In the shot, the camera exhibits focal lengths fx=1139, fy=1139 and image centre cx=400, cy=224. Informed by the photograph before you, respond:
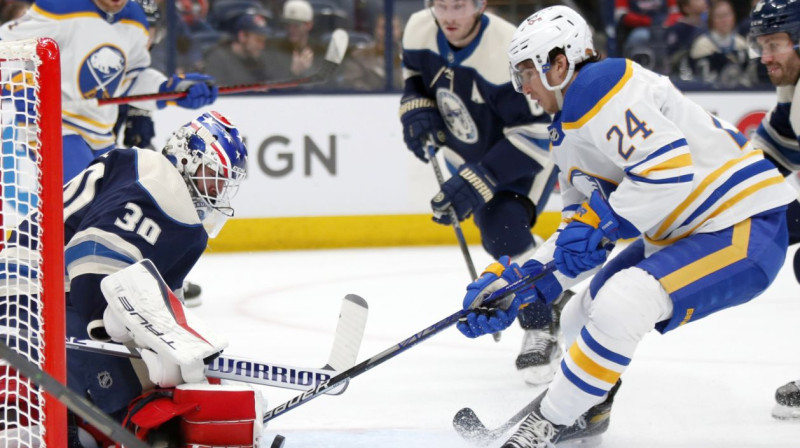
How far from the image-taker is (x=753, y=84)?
19.7 feet

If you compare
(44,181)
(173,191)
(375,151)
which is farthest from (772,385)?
(375,151)

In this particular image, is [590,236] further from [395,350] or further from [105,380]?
[105,380]

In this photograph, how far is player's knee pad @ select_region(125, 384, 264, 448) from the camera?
2.04 meters

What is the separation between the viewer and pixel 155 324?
1989 millimetres

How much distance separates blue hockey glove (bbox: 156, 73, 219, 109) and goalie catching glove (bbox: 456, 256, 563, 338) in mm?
2046

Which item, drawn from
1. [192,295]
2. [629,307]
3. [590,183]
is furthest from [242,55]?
[629,307]

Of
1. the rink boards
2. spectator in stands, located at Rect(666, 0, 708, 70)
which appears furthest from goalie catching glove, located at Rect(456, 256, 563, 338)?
spectator in stands, located at Rect(666, 0, 708, 70)

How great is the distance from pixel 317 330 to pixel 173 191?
1872mm

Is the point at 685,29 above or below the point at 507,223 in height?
above

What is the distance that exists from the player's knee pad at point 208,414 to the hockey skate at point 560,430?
0.57m

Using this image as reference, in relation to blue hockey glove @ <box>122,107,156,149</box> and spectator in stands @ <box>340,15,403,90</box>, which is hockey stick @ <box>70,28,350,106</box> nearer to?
blue hockey glove @ <box>122,107,156,149</box>

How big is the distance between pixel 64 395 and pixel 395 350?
2.76ft

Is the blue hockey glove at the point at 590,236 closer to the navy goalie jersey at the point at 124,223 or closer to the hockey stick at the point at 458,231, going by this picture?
the navy goalie jersey at the point at 124,223

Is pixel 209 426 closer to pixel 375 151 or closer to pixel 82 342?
pixel 82 342
